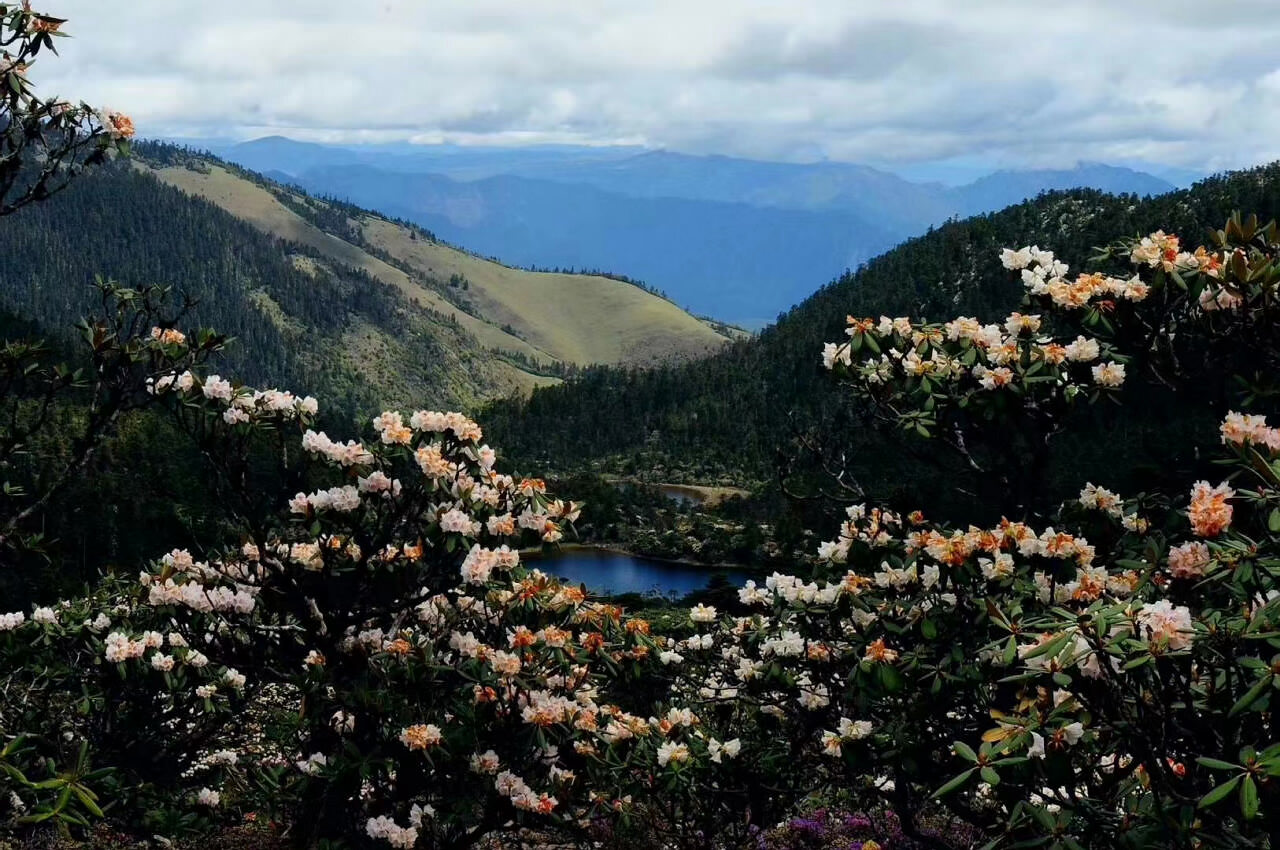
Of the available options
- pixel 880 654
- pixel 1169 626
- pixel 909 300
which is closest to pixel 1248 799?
pixel 1169 626

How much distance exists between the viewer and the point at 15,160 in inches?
297

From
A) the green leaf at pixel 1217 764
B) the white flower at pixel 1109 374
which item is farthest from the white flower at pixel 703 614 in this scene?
the green leaf at pixel 1217 764

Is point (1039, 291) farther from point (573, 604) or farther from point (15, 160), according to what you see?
point (15, 160)

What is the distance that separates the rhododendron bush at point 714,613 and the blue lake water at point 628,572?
91722mm

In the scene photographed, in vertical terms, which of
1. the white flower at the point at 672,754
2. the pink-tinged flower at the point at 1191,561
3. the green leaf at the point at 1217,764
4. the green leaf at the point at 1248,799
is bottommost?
the white flower at the point at 672,754

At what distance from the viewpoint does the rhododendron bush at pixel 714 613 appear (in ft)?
22.9

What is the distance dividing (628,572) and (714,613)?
357 ft

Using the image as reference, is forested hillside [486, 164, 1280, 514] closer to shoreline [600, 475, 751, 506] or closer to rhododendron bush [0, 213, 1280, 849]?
shoreline [600, 475, 751, 506]

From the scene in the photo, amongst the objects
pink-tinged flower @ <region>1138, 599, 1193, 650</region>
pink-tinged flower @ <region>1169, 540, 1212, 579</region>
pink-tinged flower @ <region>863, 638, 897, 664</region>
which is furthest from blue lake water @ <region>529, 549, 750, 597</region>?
pink-tinged flower @ <region>1138, 599, 1193, 650</region>

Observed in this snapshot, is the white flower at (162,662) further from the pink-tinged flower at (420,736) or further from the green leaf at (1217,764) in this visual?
the green leaf at (1217,764)

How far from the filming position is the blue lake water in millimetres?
108812

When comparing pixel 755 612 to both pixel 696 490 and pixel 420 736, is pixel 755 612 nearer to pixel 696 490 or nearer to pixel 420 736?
pixel 420 736

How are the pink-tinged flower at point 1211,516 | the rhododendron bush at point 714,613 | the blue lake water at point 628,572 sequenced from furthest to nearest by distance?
the blue lake water at point 628,572, the rhododendron bush at point 714,613, the pink-tinged flower at point 1211,516

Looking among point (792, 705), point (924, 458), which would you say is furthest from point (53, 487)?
point (924, 458)
